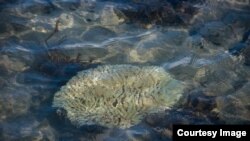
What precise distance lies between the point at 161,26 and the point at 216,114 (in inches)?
101

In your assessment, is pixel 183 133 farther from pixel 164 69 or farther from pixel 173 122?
pixel 164 69

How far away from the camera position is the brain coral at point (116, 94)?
19.0 feet

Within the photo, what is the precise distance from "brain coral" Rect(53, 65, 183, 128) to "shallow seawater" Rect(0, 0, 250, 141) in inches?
5.7

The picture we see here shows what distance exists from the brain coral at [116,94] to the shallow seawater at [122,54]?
15 cm

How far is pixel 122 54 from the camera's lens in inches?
283

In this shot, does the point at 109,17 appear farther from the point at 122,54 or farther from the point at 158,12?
the point at 122,54

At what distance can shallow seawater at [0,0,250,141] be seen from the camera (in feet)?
19.3

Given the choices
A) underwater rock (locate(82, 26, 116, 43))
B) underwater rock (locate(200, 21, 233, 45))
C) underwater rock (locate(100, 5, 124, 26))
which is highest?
underwater rock (locate(100, 5, 124, 26))

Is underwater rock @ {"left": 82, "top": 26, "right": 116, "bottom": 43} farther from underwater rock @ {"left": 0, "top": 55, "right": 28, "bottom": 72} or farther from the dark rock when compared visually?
the dark rock

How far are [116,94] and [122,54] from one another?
1309 millimetres

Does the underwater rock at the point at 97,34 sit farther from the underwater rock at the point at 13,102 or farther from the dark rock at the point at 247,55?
the dark rock at the point at 247,55

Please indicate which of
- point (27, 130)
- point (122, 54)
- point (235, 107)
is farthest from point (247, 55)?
point (27, 130)

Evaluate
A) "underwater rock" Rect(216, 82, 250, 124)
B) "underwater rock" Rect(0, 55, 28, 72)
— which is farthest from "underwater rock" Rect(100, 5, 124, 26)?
"underwater rock" Rect(216, 82, 250, 124)

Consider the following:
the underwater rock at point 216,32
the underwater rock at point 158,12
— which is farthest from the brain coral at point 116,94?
the underwater rock at point 158,12
